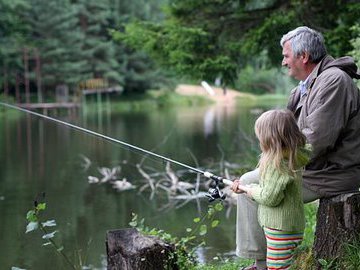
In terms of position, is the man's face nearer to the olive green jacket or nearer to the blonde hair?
the olive green jacket

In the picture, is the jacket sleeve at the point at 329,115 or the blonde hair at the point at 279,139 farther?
the jacket sleeve at the point at 329,115

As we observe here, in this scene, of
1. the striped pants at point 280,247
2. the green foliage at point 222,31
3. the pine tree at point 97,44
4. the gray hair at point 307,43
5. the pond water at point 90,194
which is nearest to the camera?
the striped pants at point 280,247

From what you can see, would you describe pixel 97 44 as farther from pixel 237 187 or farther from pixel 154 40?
pixel 237 187

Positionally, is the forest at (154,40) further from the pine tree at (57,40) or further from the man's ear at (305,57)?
the man's ear at (305,57)

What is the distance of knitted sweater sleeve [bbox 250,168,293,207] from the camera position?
10.2 ft

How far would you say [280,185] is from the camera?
10.2 ft

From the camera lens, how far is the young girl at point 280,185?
3.09 metres

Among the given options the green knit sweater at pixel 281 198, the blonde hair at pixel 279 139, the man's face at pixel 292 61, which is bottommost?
the green knit sweater at pixel 281 198

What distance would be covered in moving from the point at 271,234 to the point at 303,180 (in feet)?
1.27

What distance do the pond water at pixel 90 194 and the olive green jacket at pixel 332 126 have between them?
230 centimetres

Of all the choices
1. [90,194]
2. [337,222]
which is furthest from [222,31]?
[337,222]

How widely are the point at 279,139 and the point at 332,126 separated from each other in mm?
364

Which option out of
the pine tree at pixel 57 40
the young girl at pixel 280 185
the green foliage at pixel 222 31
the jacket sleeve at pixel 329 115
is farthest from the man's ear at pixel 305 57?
the pine tree at pixel 57 40

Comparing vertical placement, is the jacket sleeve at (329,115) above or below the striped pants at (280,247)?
above
